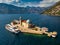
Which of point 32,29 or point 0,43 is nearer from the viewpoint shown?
point 0,43

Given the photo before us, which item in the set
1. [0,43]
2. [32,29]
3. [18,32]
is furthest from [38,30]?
[0,43]

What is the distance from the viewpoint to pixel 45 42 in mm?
32094

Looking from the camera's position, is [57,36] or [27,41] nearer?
[27,41]

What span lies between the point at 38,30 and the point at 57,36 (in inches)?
236

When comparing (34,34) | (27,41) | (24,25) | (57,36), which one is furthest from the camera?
(24,25)

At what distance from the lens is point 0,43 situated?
30.7m

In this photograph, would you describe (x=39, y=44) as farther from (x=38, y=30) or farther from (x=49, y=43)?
(x=38, y=30)

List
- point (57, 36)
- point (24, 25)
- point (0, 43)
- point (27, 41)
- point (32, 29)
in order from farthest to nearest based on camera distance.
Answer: point (24, 25), point (32, 29), point (57, 36), point (27, 41), point (0, 43)

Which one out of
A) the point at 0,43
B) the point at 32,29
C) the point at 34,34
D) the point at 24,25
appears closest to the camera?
the point at 0,43

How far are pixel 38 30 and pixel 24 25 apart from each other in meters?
5.44

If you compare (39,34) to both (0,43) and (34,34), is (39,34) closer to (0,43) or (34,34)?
(34,34)

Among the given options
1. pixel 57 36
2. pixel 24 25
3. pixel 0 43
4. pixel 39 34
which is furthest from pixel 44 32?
pixel 0 43

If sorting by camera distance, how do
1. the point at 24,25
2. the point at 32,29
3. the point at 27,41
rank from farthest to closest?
the point at 24,25 → the point at 32,29 → the point at 27,41

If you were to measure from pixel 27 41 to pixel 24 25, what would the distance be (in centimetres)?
1369
